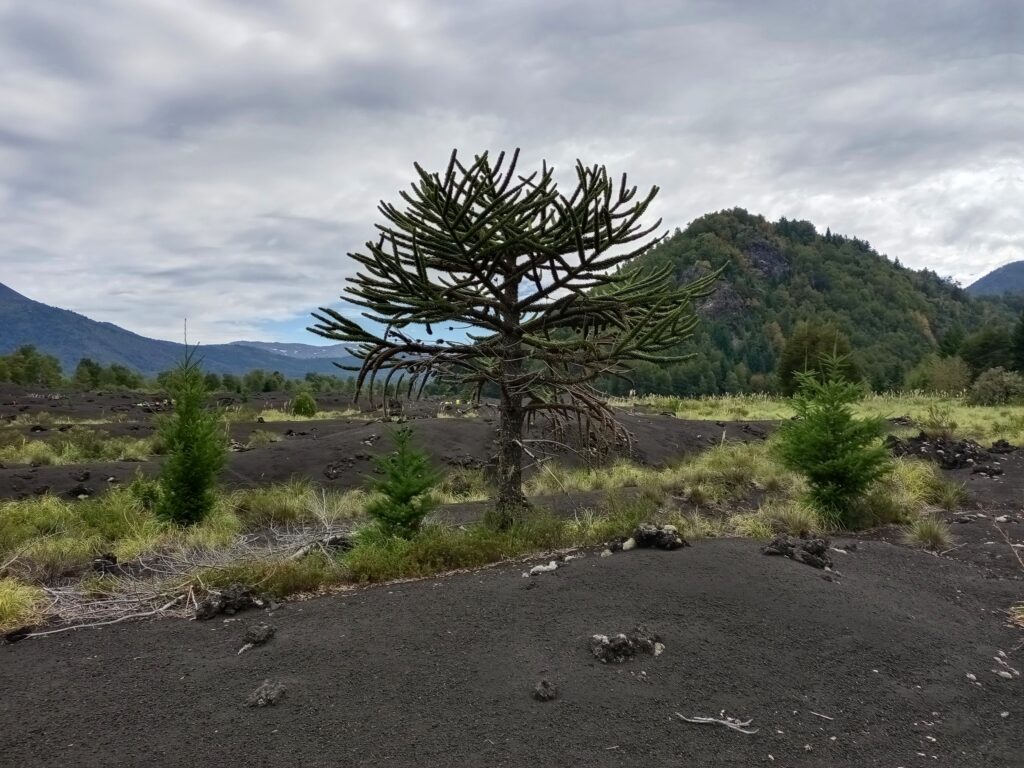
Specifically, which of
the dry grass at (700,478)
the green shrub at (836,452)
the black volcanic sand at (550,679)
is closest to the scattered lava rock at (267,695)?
the black volcanic sand at (550,679)

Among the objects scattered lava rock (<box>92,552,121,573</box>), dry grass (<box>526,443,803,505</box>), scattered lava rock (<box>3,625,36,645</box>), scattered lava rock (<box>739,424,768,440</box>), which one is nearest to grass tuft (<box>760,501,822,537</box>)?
dry grass (<box>526,443,803,505</box>)

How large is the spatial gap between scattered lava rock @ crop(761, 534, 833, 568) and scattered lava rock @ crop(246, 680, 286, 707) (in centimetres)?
427

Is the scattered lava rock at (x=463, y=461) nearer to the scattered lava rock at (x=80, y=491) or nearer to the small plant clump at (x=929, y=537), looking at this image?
the scattered lava rock at (x=80, y=491)

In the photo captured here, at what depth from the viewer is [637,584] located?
491 cm

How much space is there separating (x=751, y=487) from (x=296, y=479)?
33.1ft

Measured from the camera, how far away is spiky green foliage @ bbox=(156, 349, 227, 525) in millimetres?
9250

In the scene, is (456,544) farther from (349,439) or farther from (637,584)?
(349,439)

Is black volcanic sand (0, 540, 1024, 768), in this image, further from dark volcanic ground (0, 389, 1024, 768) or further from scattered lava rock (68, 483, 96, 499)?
scattered lava rock (68, 483, 96, 499)

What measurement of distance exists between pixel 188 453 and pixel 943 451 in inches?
608

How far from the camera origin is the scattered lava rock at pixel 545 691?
139 inches

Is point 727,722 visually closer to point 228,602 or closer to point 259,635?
point 259,635

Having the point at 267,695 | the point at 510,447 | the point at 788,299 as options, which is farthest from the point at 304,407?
the point at 788,299

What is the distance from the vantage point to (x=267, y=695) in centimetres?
356

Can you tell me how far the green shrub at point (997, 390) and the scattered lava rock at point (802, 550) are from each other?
2979cm
